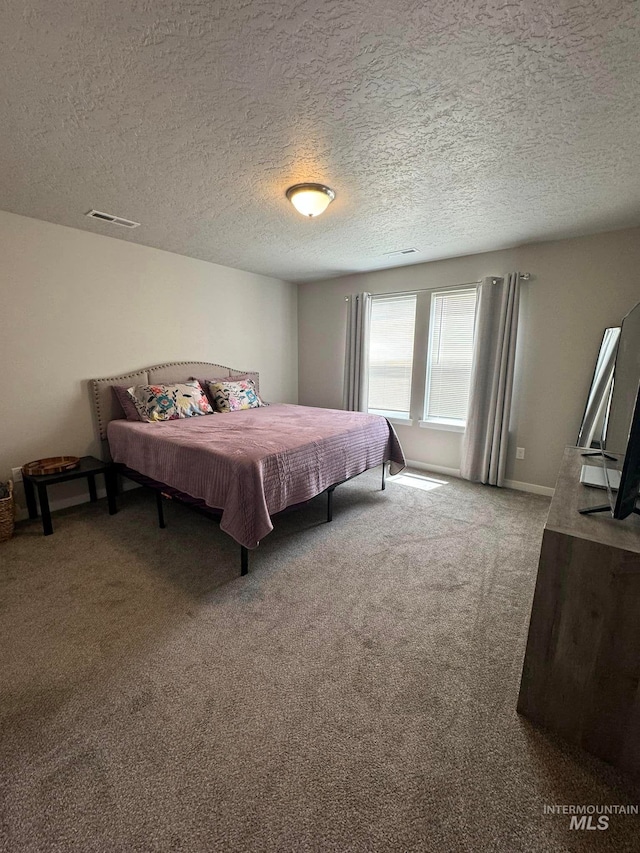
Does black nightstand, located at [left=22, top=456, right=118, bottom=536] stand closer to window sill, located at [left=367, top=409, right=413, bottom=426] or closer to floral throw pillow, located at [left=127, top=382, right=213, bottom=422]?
floral throw pillow, located at [left=127, top=382, right=213, bottom=422]

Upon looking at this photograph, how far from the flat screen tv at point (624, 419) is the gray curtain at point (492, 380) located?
1422 millimetres

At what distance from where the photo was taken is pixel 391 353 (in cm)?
446

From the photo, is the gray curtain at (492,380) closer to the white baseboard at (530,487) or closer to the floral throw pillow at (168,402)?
the white baseboard at (530,487)

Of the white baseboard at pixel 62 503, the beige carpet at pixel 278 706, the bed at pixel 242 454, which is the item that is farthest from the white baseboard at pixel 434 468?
the white baseboard at pixel 62 503

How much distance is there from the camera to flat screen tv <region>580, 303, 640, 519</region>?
1.21m

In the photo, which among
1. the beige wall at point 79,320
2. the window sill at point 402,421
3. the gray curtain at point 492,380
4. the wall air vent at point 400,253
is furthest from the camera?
the window sill at point 402,421

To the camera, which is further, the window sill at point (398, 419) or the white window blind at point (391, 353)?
the window sill at point (398, 419)

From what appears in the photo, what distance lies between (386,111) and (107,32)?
1.07 m

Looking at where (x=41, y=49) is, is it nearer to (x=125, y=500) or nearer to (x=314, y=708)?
(x=314, y=708)

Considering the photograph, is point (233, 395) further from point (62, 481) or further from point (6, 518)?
point (6, 518)

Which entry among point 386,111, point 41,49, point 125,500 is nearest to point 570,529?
point 386,111

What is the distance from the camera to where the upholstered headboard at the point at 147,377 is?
331 cm

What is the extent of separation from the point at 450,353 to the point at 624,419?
7.75ft

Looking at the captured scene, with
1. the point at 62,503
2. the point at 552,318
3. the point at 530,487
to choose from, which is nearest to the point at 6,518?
the point at 62,503
